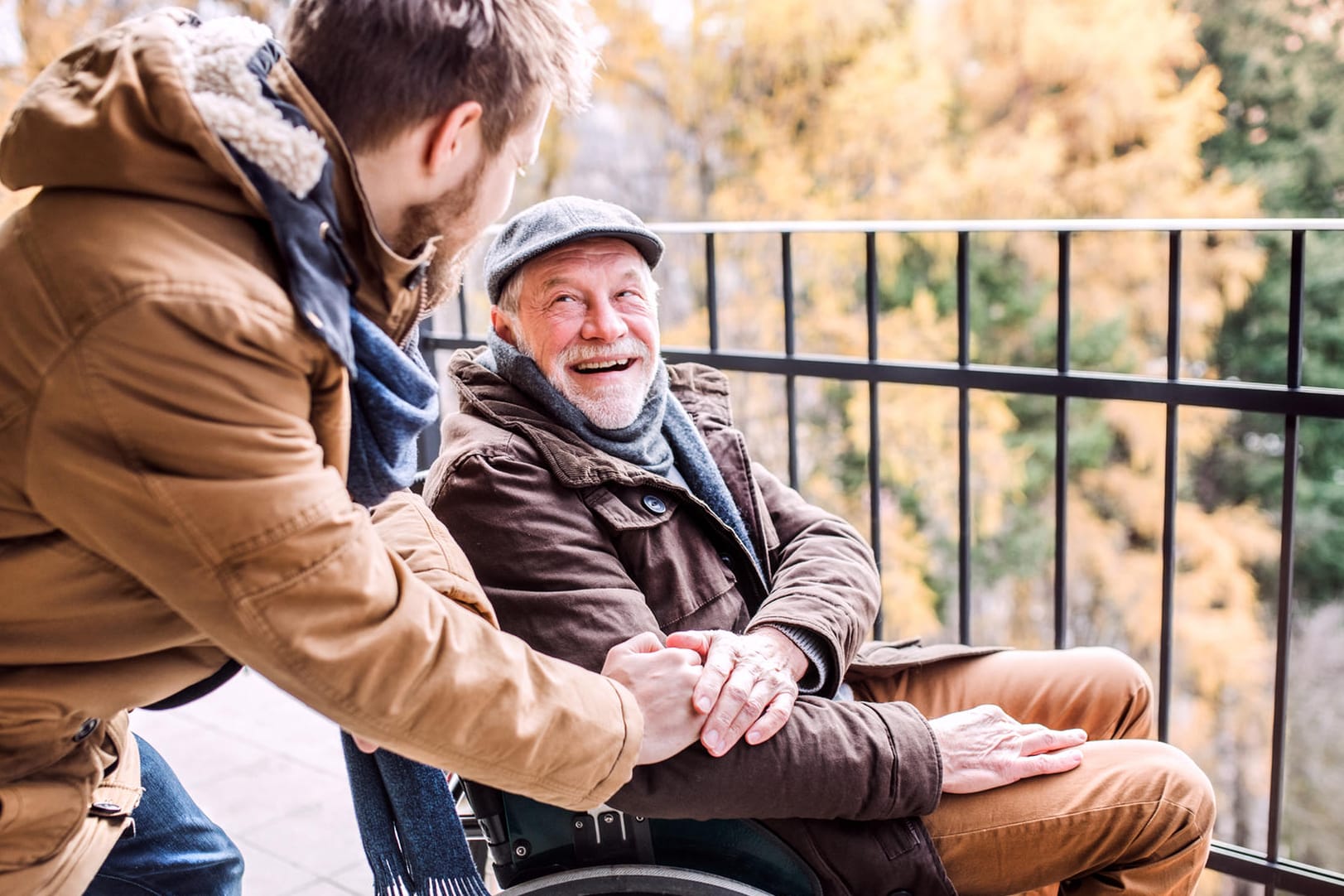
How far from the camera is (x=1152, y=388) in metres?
2.16

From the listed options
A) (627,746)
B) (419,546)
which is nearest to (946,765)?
(627,746)

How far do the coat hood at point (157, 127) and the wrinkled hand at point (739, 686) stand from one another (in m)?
0.82

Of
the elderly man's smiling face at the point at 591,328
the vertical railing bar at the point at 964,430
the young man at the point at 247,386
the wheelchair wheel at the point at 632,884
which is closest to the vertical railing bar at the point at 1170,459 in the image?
the vertical railing bar at the point at 964,430

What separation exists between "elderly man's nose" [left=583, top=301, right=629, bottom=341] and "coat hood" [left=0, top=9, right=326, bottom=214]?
0.89 metres

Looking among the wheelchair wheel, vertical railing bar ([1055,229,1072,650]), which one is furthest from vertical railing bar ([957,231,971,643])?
the wheelchair wheel

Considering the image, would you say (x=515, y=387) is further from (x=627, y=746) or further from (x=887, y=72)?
(x=887, y=72)

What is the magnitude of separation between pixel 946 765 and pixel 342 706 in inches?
35.6

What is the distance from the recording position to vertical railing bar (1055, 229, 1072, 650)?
2.24 meters

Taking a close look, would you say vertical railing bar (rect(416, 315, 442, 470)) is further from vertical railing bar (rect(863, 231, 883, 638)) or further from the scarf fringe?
the scarf fringe

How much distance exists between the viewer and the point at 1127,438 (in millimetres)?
10391

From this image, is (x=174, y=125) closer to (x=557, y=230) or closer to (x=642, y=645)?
(x=642, y=645)

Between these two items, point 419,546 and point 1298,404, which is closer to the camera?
point 419,546

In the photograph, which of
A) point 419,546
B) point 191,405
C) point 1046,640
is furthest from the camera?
point 1046,640

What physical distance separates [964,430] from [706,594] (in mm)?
879
